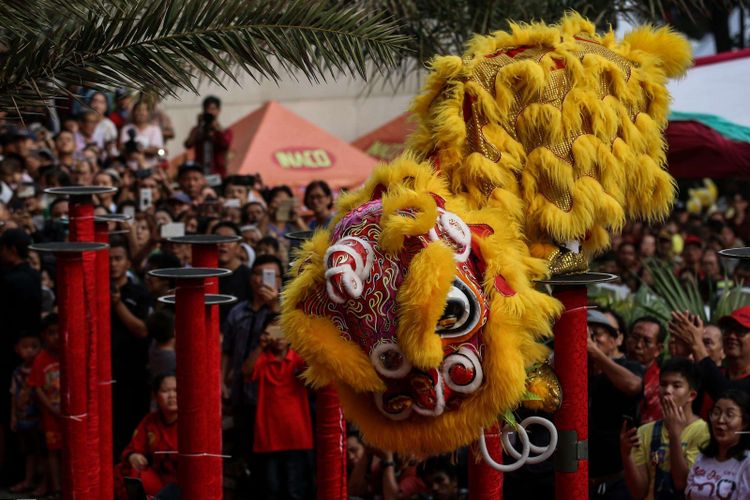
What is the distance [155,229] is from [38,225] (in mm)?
905

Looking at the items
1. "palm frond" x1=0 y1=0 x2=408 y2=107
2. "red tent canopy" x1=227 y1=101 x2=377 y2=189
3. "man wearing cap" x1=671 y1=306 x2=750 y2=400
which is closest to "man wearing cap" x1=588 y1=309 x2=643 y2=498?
"man wearing cap" x1=671 y1=306 x2=750 y2=400

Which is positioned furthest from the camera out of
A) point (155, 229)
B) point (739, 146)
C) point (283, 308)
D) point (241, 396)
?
point (739, 146)

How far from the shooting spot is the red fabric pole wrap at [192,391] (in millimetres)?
4871

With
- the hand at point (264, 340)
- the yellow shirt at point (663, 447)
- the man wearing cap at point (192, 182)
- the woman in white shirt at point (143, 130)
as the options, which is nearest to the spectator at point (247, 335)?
the hand at point (264, 340)

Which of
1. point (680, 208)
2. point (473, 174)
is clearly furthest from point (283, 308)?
point (680, 208)

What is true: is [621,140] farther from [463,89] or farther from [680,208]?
[680,208]

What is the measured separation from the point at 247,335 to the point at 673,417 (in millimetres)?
2587

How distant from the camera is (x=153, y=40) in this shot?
17.5 feet

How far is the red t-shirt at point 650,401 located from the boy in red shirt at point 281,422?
1789 mm

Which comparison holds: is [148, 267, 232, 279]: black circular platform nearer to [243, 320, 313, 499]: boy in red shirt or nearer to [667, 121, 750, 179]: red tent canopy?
[243, 320, 313, 499]: boy in red shirt

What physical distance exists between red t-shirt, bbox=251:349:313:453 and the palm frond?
2106mm

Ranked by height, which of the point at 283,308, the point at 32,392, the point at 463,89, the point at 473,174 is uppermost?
the point at 463,89

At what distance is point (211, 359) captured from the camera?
5070mm

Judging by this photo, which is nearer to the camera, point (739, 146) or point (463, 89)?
point (463, 89)
